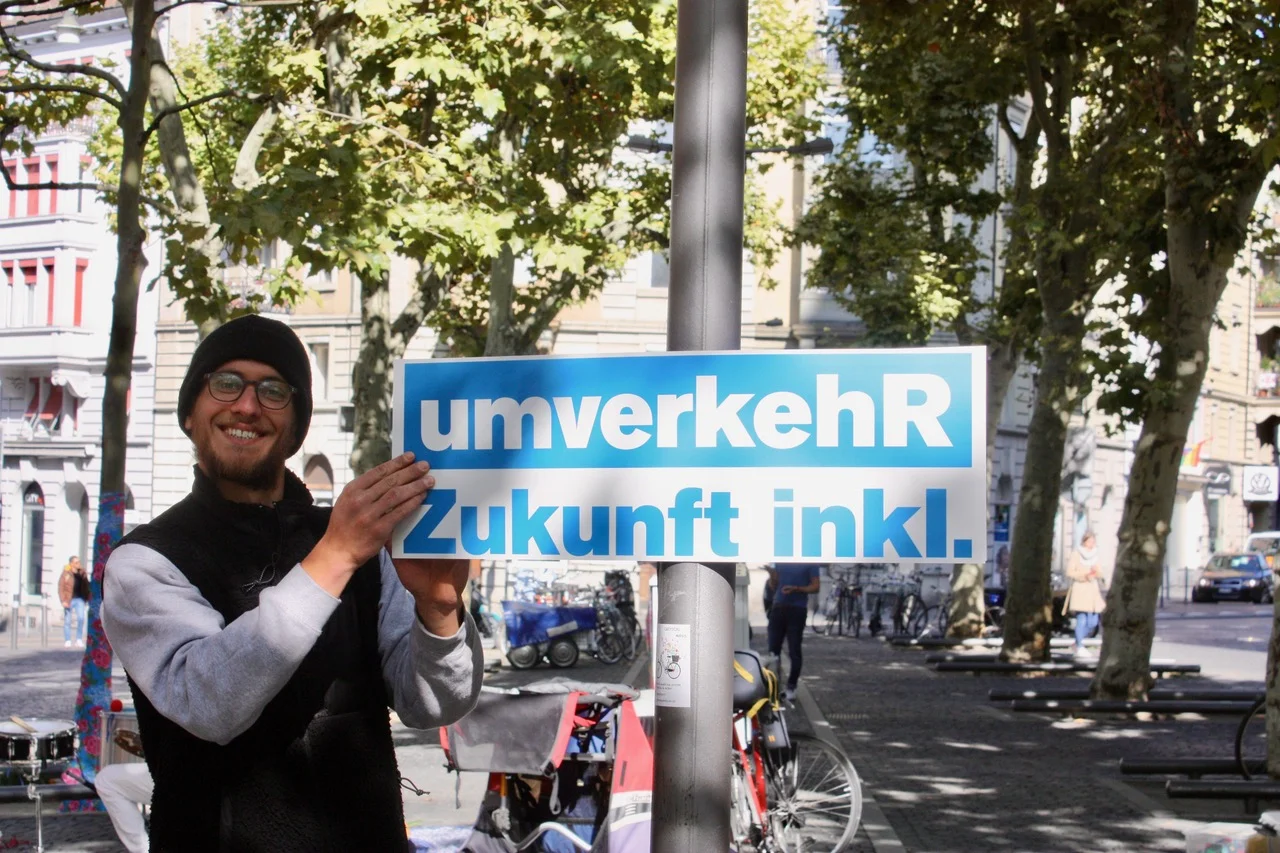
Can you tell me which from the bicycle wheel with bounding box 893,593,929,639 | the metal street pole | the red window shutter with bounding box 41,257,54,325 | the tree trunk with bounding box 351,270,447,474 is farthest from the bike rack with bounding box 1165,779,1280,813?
the red window shutter with bounding box 41,257,54,325

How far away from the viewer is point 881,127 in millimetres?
25547

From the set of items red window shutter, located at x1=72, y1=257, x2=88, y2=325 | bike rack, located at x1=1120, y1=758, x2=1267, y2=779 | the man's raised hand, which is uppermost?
red window shutter, located at x1=72, y1=257, x2=88, y2=325

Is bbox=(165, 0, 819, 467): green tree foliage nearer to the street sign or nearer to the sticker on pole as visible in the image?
the sticker on pole

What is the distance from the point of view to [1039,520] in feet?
79.4

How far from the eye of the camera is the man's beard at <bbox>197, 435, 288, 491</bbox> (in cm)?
298

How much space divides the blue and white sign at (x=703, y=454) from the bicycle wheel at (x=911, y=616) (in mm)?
31412

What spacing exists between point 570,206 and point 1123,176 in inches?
272

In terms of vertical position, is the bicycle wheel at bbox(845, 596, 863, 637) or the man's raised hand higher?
the man's raised hand

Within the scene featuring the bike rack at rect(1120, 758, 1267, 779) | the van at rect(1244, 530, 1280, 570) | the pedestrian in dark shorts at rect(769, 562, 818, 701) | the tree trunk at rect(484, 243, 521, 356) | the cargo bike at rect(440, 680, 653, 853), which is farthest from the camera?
the van at rect(1244, 530, 1280, 570)

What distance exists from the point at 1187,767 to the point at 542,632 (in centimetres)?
1325

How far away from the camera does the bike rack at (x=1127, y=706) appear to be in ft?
58.4

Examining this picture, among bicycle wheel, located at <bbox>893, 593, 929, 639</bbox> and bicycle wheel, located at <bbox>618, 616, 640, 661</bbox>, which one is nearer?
bicycle wheel, located at <bbox>618, 616, 640, 661</bbox>

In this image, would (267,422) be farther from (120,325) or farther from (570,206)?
(570,206)

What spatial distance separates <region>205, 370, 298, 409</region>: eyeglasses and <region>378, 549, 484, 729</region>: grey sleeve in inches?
14.5
